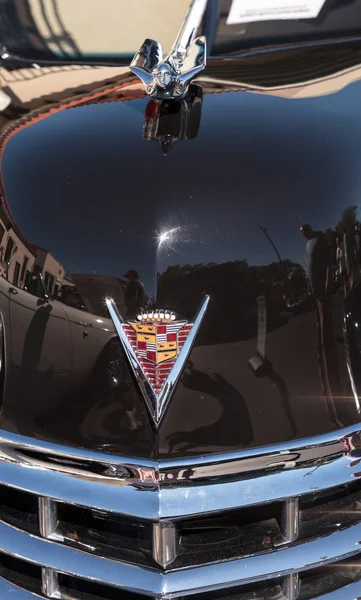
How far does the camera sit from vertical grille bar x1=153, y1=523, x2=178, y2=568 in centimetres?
181

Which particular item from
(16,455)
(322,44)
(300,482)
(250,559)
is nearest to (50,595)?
(16,455)

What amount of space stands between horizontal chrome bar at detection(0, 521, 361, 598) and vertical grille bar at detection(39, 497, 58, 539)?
0.08 feet

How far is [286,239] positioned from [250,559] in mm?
802

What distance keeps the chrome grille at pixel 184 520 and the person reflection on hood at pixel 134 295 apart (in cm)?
37

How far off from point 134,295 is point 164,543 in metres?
0.61

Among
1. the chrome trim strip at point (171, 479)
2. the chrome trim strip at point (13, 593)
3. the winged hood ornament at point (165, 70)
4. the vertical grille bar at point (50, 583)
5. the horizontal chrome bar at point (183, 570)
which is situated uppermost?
the winged hood ornament at point (165, 70)

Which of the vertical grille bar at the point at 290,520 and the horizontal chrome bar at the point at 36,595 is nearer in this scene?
the vertical grille bar at the point at 290,520

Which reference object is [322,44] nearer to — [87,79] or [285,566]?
[87,79]

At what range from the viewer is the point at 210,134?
1.96 metres

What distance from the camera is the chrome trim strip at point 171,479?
1.79m

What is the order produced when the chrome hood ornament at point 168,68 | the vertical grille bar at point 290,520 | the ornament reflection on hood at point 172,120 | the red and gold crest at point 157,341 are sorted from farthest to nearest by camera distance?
the chrome hood ornament at point 168,68
the ornament reflection on hood at point 172,120
the vertical grille bar at point 290,520
the red and gold crest at point 157,341

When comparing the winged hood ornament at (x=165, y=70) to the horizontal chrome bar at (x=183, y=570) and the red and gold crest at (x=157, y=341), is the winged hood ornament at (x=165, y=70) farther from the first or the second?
the horizontal chrome bar at (x=183, y=570)

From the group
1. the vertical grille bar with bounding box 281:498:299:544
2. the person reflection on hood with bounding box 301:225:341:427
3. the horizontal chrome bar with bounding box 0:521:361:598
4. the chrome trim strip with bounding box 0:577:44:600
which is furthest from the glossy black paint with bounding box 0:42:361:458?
the chrome trim strip with bounding box 0:577:44:600

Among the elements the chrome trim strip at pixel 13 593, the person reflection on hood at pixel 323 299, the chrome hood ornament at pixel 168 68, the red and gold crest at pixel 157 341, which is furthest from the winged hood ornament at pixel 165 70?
the chrome trim strip at pixel 13 593
